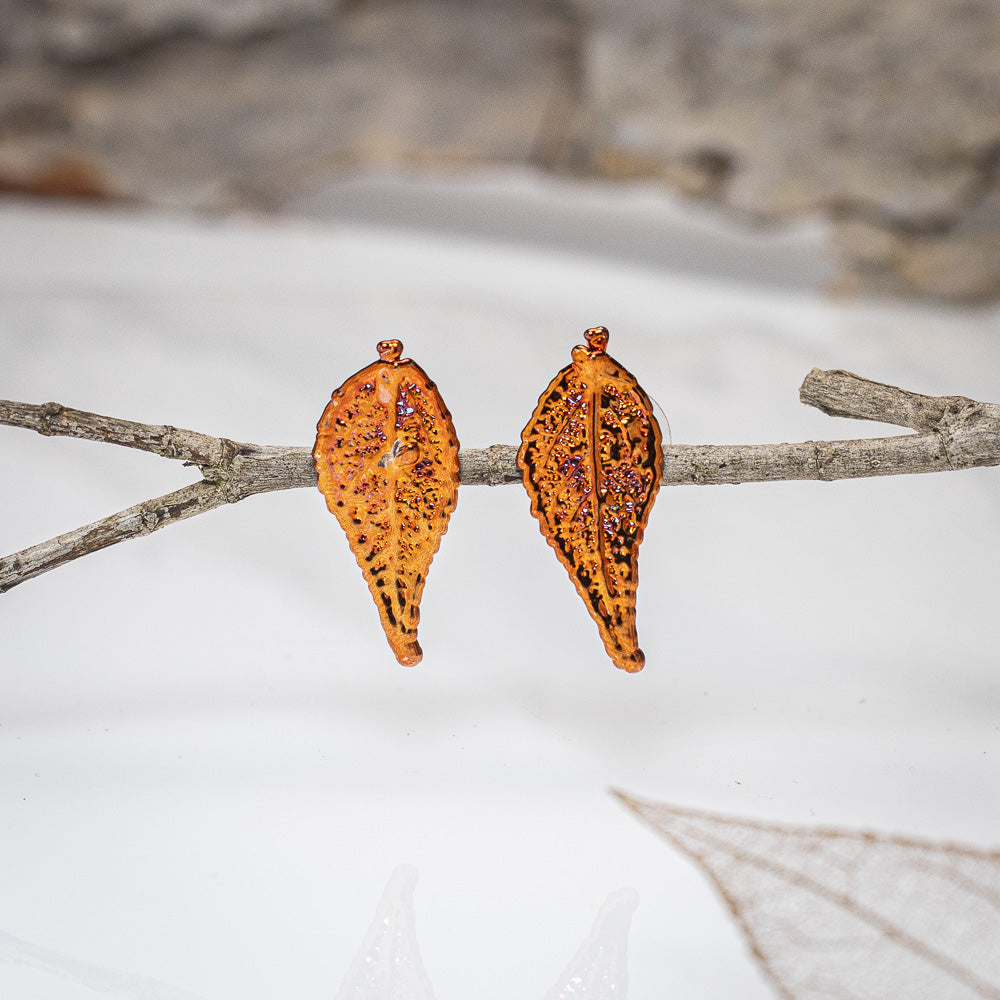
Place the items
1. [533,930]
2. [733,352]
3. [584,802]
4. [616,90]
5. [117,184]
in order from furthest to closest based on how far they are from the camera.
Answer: [117,184] → [616,90] → [733,352] → [584,802] → [533,930]

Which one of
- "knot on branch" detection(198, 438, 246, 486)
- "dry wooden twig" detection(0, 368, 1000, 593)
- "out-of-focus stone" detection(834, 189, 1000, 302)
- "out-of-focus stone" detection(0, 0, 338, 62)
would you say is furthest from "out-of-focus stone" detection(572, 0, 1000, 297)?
"knot on branch" detection(198, 438, 246, 486)

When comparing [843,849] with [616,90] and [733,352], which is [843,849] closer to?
[733,352]

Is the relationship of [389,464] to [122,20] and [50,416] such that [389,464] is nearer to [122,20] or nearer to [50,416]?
[50,416]

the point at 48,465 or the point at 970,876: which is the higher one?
the point at 48,465

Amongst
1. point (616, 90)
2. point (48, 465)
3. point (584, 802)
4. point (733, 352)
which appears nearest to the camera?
point (584, 802)

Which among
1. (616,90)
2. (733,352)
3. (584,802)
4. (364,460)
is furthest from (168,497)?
(616,90)

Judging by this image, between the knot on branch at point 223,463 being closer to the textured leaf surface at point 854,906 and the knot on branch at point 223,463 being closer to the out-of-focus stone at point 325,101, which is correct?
the textured leaf surface at point 854,906
